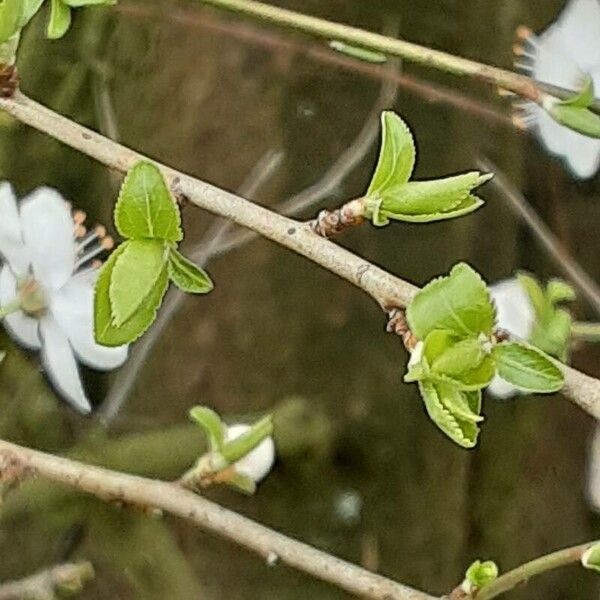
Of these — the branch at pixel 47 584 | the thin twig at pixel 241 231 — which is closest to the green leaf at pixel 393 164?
the branch at pixel 47 584

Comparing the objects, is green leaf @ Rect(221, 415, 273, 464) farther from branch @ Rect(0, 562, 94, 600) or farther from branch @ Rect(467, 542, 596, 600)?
branch @ Rect(0, 562, 94, 600)

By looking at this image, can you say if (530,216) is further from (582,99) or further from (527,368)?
(527,368)

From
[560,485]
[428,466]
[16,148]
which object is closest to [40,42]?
[16,148]

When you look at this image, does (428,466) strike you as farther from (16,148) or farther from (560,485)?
(16,148)

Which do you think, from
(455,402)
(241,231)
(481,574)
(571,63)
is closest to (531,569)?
(481,574)

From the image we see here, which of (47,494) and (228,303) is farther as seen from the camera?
(228,303)

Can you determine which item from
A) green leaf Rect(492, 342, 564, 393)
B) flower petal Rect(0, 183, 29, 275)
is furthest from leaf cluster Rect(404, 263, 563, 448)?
flower petal Rect(0, 183, 29, 275)
